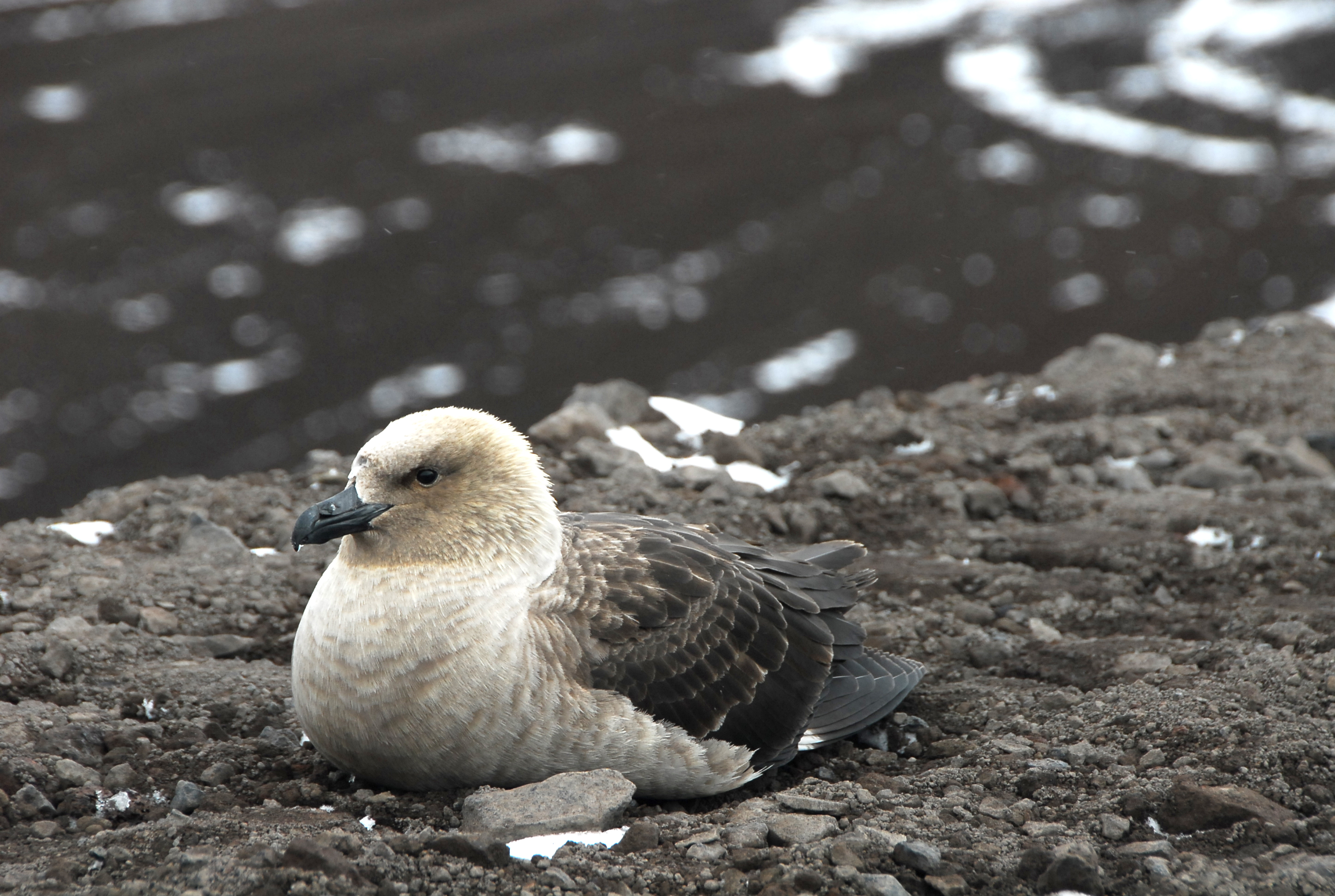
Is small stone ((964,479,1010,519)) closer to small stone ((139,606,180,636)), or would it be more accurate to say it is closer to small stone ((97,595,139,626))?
small stone ((139,606,180,636))

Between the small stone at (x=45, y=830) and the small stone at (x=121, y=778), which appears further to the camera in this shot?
the small stone at (x=121, y=778)

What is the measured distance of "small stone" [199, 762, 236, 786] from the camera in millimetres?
4496

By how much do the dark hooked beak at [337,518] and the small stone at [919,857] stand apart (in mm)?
2113

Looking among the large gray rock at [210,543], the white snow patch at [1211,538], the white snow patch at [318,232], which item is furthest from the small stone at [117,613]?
the white snow patch at [318,232]

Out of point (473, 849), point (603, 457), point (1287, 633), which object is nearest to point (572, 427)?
point (603, 457)

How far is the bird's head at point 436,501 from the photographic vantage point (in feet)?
14.3

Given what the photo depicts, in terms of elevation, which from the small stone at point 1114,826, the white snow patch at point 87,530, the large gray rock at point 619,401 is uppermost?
the white snow patch at point 87,530

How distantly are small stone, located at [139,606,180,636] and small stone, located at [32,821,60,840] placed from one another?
164 centimetres

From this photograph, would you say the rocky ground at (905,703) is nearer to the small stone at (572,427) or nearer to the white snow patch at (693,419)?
the small stone at (572,427)

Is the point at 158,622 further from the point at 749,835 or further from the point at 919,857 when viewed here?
the point at 919,857

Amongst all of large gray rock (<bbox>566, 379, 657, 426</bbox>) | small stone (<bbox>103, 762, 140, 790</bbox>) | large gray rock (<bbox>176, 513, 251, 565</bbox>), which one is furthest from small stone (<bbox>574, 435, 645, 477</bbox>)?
small stone (<bbox>103, 762, 140, 790</bbox>)

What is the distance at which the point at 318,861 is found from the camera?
3.40 m

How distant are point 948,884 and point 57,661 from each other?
3708 millimetres

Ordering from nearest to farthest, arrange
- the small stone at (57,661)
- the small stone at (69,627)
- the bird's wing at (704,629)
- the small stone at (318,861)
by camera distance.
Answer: the small stone at (318,861)
the bird's wing at (704,629)
the small stone at (57,661)
the small stone at (69,627)
